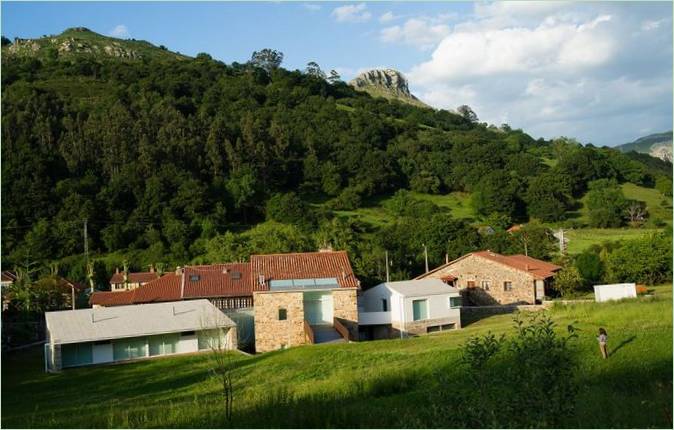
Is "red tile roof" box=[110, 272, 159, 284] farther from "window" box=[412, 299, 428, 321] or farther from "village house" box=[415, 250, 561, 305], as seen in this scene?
"window" box=[412, 299, 428, 321]

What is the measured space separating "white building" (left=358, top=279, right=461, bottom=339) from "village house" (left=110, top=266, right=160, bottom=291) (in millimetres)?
20261

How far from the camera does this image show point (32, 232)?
53.8 m

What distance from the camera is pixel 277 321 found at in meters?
28.9

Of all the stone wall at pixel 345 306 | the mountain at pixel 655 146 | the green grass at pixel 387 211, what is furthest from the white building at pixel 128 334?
the mountain at pixel 655 146

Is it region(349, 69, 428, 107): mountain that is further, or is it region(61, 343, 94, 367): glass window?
region(349, 69, 428, 107): mountain

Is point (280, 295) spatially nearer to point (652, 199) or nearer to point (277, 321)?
point (277, 321)

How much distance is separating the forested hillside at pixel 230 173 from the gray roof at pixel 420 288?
30.4 feet

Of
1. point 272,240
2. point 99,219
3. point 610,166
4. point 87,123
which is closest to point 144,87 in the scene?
point 87,123

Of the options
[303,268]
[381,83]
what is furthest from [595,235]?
[381,83]

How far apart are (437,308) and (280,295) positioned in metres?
8.20

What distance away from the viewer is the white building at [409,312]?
31.2m

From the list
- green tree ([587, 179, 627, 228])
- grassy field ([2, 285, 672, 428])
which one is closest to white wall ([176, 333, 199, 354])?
grassy field ([2, 285, 672, 428])

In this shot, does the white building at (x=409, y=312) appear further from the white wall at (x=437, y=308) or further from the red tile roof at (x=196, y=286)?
the red tile roof at (x=196, y=286)

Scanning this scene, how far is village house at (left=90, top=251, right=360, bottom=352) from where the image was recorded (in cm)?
2883
